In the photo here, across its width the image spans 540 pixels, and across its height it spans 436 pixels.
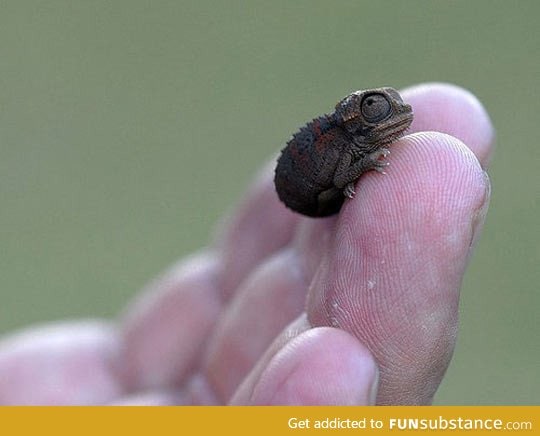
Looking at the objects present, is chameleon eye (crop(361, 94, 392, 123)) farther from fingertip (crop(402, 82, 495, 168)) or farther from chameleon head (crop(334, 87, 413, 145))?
fingertip (crop(402, 82, 495, 168))

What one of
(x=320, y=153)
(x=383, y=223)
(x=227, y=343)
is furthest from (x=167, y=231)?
(x=383, y=223)

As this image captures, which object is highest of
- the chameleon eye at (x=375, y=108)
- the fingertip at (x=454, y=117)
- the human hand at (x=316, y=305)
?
the chameleon eye at (x=375, y=108)

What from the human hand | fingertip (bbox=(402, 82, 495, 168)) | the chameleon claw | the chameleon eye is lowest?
the human hand

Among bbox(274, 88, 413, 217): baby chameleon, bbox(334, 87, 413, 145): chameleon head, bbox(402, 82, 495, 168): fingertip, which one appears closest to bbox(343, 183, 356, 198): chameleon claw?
bbox(274, 88, 413, 217): baby chameleon

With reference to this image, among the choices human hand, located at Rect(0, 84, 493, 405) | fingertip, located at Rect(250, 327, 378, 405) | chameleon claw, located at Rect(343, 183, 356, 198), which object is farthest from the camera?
chameleon claw, located at Rect(343, 183, 356, 198)

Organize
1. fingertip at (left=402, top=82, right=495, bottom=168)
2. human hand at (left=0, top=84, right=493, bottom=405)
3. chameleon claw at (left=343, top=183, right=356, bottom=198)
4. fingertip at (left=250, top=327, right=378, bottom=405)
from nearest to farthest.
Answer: fingertip at (left=250, top=327, right=378, bottom=405) < human hand at (left=0, top=84, right=493, bottom=405) < chameleon claw at (left=343, top=183, right=356, bottom=198) < fingertip at (left=402, top=82, right=495, bottom=168)

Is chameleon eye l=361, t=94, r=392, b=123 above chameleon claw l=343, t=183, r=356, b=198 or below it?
above

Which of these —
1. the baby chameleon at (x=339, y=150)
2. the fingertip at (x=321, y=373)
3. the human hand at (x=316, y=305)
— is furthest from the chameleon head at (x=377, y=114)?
the fingertip at (x=321, y=373)

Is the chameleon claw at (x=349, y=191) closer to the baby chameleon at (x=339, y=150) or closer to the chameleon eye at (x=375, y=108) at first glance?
the baby chameleon at (x=339, y=150)
